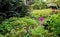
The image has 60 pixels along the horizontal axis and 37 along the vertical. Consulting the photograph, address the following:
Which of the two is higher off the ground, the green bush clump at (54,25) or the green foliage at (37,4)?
the green bush clump at (54,25)

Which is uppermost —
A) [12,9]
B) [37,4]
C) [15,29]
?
[12,9]

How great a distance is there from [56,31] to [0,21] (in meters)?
2.44

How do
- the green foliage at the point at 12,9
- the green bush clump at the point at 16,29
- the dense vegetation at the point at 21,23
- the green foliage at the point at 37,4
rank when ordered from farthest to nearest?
the green foliage at the point at 37,4, the green foliage at the point at 12,9, the dense vegetation at the point at 21,23, the green bush clump at the point at 16,29

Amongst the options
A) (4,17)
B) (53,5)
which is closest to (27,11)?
(4,17)

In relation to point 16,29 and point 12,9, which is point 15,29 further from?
point 12,9

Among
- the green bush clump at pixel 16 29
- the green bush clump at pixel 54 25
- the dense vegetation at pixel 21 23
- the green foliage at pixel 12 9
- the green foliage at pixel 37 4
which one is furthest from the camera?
the green foliage at pixel 37 4

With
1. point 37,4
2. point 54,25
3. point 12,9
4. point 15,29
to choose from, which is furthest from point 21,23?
point 37,4

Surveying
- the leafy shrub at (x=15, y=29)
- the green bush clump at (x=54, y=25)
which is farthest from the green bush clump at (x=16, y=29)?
the green bush clump at (x=54, y=25)

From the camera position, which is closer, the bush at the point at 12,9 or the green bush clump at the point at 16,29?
the green bush clump at the point at 16,29

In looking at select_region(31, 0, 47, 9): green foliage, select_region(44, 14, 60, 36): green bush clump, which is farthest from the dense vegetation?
select_region(31, 0, 47, 9): green foliage

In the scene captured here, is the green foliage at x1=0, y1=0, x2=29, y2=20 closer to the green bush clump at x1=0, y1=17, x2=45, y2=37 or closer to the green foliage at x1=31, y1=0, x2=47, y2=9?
the green bush clump at x1=0, y1=17, x2=45, y2=37

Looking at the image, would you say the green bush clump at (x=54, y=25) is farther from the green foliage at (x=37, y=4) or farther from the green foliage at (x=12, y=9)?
the green foliage at (x=37, y=4)

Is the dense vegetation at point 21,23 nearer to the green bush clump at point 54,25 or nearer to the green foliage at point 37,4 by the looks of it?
the green bush clump at point 54,25

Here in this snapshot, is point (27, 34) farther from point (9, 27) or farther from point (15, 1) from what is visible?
point (15, 1)
